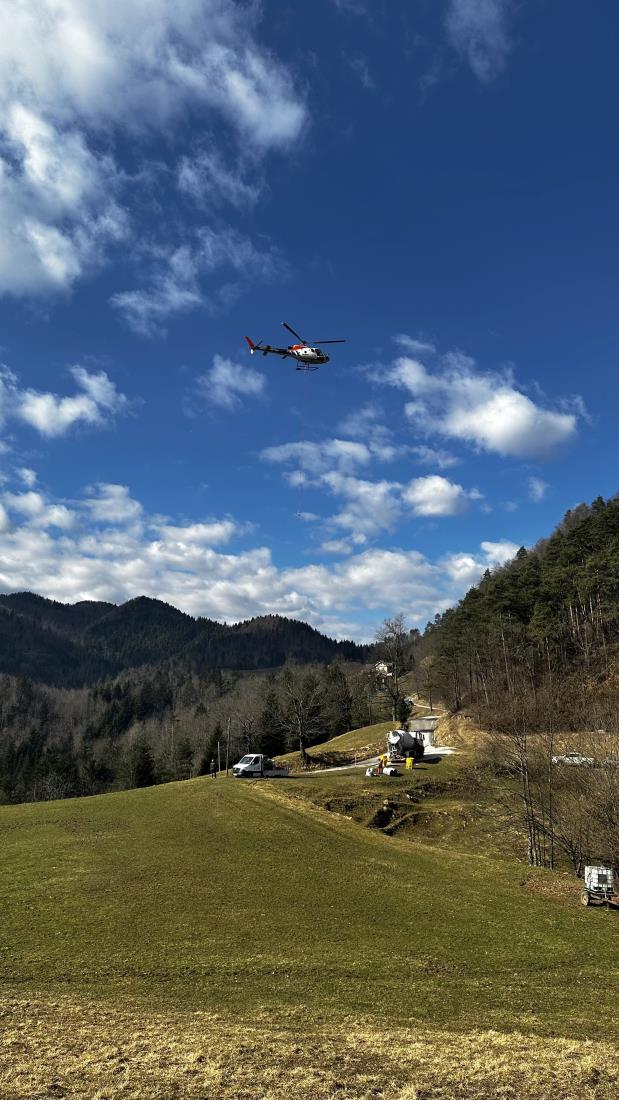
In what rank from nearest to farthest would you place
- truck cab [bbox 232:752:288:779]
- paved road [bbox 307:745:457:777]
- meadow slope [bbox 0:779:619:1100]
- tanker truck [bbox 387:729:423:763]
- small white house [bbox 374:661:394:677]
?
1. meadow slope [bbox 0:779:619:1100]
2. truck cab [bbox 232:752:288:779]
3. tanker truck [bbox 387:729:423:763]
4. paved road [bbox 307:745:457:777]
5. small white house [bbox 374:661:394:677]

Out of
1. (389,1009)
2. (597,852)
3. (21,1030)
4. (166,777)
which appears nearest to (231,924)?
(389,1009)

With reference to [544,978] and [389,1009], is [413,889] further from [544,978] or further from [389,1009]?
[389,1009]

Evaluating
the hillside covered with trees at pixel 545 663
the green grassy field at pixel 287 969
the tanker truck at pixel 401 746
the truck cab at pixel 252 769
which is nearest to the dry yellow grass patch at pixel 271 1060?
the green grassy field at pixel 287 969

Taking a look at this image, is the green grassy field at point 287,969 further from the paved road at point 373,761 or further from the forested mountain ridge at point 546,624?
the forested mountain ridge at point 546,624

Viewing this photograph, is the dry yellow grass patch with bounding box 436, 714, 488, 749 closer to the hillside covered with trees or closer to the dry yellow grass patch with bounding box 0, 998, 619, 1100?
the hillside covered with trees

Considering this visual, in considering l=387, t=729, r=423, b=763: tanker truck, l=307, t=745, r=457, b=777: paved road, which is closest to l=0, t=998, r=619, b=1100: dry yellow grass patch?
l=387, t=729, r=423, b=763: tanker truck
